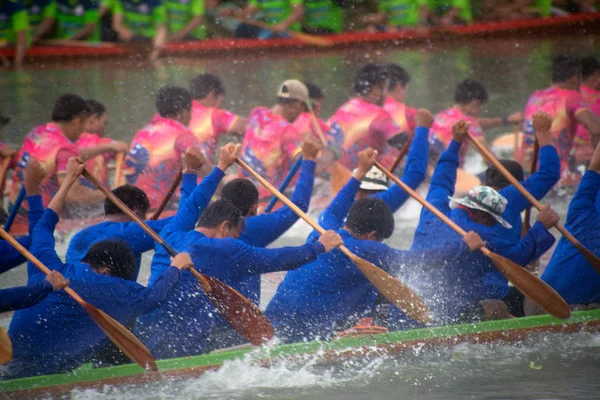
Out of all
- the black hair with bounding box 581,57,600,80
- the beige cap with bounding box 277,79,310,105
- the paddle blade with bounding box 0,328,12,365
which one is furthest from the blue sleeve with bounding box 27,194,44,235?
the black hair with bounding box 581,57,600,80

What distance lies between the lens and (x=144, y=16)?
12.8 m

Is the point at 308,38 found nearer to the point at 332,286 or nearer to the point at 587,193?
the point at 587,193

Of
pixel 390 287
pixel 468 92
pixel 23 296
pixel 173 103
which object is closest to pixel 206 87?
pixel 173 103

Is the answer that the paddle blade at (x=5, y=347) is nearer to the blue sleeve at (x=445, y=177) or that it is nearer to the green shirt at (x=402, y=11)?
the blue sleeve at (x=445, y=177)

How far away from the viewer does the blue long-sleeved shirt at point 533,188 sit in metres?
5.17

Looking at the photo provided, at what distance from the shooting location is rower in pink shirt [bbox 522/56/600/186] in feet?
24.6

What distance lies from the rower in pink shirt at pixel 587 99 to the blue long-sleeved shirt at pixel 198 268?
380cm

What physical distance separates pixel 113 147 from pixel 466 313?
2.92m

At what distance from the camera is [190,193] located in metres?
4.96

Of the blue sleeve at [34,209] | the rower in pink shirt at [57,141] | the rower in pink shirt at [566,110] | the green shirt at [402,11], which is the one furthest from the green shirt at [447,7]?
the blue sleeve at [34,209]

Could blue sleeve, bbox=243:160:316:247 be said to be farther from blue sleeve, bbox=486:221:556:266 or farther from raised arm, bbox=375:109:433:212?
blue sleeve, bbox=486:221:556:266

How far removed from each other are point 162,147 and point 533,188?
2657 millimetres

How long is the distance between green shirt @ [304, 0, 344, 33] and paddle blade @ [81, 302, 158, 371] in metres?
9.41

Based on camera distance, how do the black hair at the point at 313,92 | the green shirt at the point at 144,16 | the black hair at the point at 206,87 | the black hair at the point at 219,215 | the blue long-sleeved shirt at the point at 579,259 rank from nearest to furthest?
the black hair at the point at 219,215 < the blue long-sleeved shirt at the point at 579,259 < the black hair at the point at 206,87 < the black hair at the point at 313,92 < the green shirt at the point at 144,16
